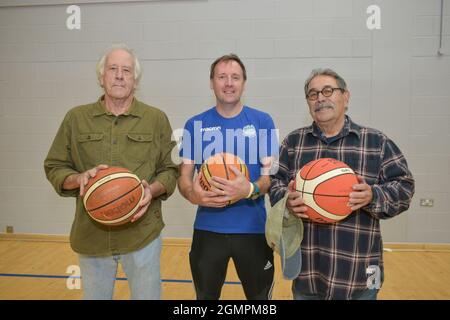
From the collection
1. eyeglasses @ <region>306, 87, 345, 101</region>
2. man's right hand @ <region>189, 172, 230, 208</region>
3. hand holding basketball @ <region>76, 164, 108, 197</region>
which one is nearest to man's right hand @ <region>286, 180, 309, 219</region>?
man's right hand @ <region>189, 172, 230, 208</region>

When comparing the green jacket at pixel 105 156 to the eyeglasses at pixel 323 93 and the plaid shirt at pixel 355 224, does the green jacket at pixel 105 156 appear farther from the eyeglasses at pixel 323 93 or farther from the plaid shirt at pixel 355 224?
the eyeglasses at pixel 323 93

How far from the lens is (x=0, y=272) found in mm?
3514

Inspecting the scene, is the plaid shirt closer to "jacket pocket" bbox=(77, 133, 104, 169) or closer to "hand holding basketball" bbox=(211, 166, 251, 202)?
"hand holding basketball" bbox=(211, 166, 251, 202)

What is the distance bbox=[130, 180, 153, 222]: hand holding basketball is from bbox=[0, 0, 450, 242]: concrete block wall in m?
2.71

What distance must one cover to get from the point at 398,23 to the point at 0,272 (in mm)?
4924

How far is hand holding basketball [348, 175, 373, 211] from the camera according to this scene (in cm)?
148

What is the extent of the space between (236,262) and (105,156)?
0.86 m

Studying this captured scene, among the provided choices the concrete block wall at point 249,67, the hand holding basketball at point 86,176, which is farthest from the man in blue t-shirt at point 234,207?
the concrete block wall at point 249,67

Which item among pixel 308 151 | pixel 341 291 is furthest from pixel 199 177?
pixel 341 291

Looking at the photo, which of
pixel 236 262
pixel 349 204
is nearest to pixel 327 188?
pixel 349 204

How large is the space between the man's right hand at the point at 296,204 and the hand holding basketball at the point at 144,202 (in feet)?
2.14

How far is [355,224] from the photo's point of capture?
161 centimetres

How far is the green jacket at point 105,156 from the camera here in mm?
1748

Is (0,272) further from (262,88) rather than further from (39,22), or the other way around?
(262,88)
